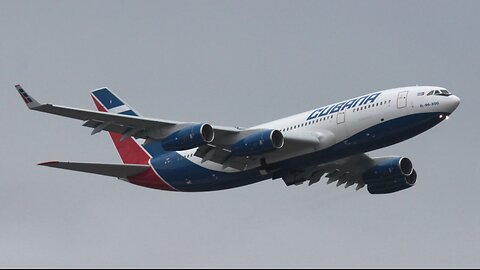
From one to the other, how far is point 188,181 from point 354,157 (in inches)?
402

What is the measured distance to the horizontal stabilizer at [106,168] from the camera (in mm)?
76912

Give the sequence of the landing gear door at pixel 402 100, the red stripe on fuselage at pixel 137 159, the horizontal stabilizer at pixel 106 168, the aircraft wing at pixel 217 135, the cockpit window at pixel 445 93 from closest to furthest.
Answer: the aircraft wing at pixel 217 135
the landing gear door at pixel 402 100
the cockpit window at pixel 445 93
the horizontal stabilizer at pixel 106 168
the red stripe on fuselage at pixel 137 159

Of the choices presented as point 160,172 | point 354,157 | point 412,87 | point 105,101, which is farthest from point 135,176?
point 412,87

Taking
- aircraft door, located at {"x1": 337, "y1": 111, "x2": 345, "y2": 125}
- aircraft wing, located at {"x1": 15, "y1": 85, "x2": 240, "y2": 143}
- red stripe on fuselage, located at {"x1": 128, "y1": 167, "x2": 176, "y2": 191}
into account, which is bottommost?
red stripe on fuselage, located at {"x1": 128, "y1": 167, "x2": 176, "y2": 191}

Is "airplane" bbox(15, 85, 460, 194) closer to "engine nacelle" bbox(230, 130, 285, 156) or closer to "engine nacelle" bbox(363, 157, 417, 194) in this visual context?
"engine nacelle" bbox(230, 130, 285, 156)

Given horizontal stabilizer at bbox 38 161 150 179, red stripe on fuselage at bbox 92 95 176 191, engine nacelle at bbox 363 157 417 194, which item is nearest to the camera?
horizontal stabilizer at bbox 38 161 150 179

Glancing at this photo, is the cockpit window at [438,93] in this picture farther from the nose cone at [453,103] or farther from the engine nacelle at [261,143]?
the engine nacelle at [261,143]

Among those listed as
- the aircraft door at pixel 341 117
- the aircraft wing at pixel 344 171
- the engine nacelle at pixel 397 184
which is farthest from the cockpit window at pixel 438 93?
the engine nacelle at pixel 397 184

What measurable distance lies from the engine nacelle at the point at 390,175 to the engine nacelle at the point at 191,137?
43.0 feet

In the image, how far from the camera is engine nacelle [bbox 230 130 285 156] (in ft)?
241

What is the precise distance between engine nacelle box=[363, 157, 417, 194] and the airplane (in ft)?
6.47

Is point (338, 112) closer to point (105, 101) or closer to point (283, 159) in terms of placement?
point (283, 159)

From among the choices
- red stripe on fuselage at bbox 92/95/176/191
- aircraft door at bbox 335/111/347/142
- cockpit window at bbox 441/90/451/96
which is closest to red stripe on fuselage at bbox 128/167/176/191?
red stripe on fuselage at bbox 92/95/176/191

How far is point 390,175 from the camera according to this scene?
8194 centimetres
